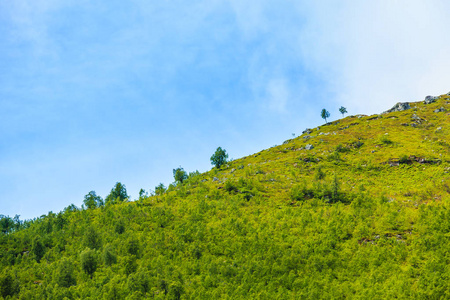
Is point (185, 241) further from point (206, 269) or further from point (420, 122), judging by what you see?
point (420, 122)

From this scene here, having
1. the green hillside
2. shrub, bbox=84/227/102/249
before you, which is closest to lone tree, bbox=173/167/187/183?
the green hillside

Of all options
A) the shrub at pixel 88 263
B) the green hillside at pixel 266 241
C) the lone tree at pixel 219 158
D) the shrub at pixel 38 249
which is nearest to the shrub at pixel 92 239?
the green hillside at pixel 266 241

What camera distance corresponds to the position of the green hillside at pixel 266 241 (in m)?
51.5

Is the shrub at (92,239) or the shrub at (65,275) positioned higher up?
the shrub at (92,239)

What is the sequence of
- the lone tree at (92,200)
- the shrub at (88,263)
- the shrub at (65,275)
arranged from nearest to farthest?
the shrub at (65,275) < the shrub at (88,263) < the lone tree at (92,200)

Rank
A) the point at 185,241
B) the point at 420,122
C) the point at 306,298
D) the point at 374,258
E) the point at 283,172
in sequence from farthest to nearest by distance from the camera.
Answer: the point at 420,122 → the point at 283,172 → the point at 185,241 → the point at 374,258 → the point at 306,298

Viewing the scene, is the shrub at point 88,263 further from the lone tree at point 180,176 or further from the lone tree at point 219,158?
the lone tree at point 219,158

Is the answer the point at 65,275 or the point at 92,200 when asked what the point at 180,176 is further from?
the point at 65,275

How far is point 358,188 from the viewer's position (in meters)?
91.4

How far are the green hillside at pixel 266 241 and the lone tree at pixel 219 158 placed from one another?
144 feet

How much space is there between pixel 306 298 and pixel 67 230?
83866 millimetres

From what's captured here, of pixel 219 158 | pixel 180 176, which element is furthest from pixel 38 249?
pixel 219 158

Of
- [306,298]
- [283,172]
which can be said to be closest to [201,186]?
[283,172]

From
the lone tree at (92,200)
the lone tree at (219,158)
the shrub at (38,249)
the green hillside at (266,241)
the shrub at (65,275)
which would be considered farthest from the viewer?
the lone tree at (219,158)
